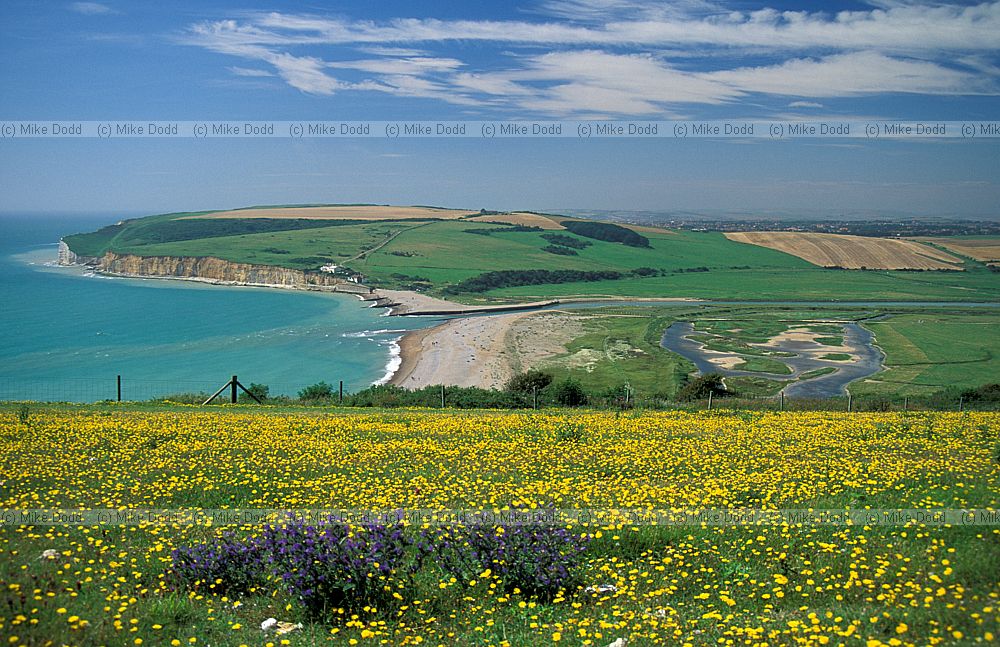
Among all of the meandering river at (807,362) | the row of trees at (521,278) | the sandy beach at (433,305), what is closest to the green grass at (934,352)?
the meandering river at (807,362)

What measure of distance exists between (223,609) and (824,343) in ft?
285

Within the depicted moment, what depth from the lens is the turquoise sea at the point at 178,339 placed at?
69.3m

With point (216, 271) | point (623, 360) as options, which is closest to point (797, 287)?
point (623, 360)

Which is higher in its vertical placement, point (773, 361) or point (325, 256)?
point (325, 256)

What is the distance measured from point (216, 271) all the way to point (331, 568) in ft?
539

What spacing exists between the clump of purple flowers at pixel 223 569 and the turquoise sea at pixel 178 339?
179ft

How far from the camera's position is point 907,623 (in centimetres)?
716

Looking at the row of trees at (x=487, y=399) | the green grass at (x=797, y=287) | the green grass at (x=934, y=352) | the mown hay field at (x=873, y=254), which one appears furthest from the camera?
the mown hay field at (x=873, y=254)

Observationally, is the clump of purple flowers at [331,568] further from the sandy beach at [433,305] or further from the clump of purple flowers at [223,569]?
the sandy beach at [433,305]

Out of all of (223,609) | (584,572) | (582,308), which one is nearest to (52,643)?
(223,609)

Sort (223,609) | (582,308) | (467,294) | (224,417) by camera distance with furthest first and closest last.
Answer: (467,294) < (582,308) < (224,417) < (223,609)

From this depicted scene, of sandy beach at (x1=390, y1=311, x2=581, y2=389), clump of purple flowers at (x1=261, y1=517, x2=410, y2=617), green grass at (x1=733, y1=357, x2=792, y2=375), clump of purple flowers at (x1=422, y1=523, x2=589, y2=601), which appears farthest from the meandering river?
clump of purple flowers at (x1=261, y1=517, x2=410, y2=617)

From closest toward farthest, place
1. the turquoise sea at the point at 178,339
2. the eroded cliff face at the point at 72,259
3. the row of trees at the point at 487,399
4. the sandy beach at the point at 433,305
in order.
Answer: the row of trees at the point at 487,399 → the turquoise sea at the point at 178,339 → the sandy beach at the point at 433,305 → the eroded cliff face at the point at 72,259

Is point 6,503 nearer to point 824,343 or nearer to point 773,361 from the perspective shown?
point 773,361
